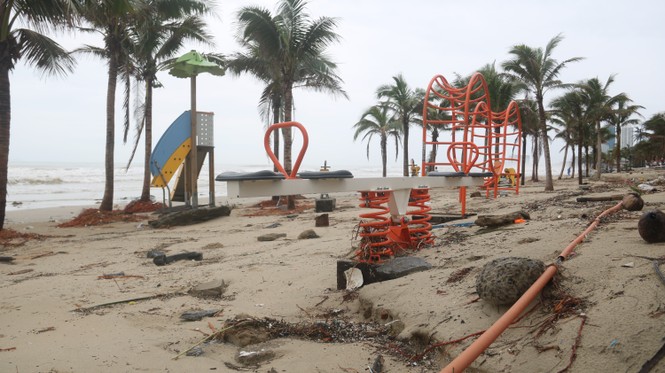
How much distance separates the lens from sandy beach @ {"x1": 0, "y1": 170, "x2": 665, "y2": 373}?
2.51 m

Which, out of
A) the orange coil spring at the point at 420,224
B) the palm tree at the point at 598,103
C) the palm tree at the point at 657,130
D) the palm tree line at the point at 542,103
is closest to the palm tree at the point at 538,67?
the palm tree line at the point at 542,103

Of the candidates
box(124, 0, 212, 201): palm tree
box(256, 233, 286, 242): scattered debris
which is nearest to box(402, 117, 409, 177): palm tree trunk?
box(124, 0, 212, 201): palm tree

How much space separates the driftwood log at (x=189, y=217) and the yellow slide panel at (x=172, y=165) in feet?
4.34

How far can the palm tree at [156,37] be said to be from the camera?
1603 centimetres

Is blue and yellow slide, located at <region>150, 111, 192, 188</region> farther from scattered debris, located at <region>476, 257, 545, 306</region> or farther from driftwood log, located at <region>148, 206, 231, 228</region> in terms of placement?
scattered debris, located at <region>476, 257, 545, 306</region>

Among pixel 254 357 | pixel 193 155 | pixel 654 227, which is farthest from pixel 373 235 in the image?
pixel 193 155

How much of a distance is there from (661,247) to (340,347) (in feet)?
7.35

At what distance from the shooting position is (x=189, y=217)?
39.7 feet

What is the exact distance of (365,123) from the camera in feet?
115

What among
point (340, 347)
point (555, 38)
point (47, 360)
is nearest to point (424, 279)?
point (340, 347)

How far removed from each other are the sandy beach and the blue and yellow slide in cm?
655

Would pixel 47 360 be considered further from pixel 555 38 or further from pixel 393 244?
pixel 555 38

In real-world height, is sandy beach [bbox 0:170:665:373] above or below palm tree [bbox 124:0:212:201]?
below

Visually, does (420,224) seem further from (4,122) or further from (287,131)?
(287,131)
